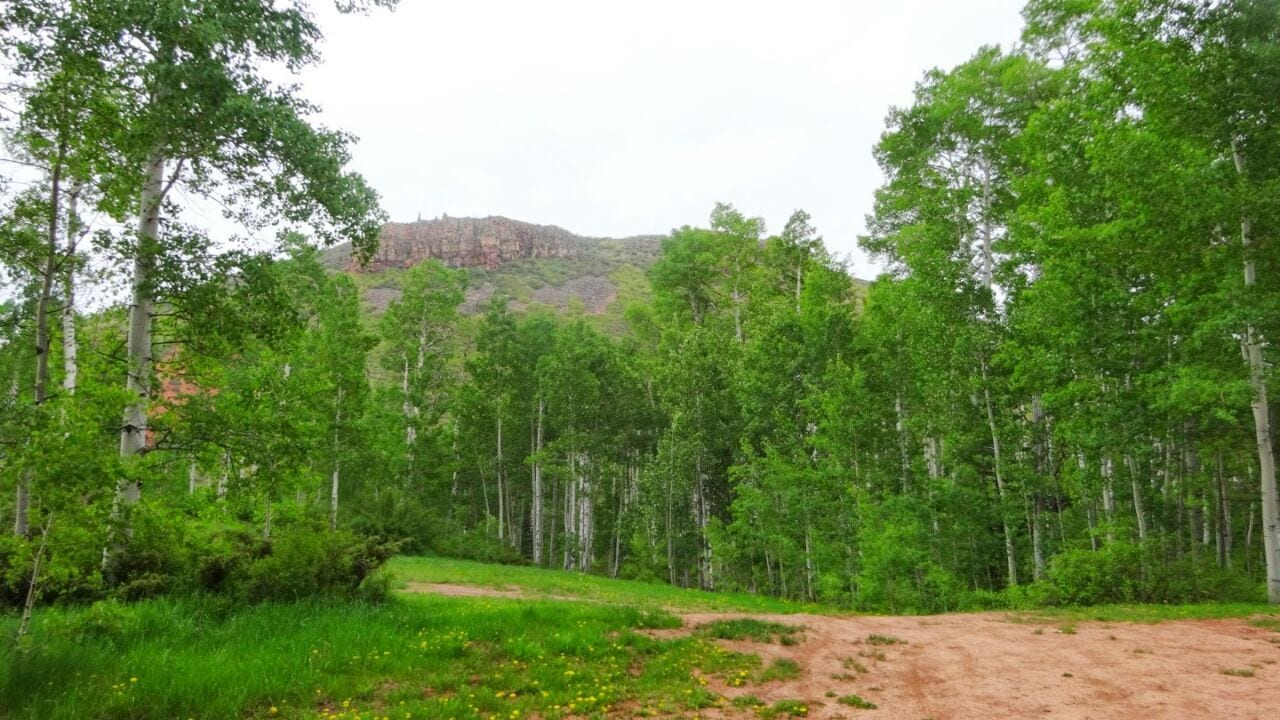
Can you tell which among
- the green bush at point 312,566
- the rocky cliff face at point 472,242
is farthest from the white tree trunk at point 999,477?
the rocky cliff face at point 472,242

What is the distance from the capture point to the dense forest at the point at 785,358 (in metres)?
8.32

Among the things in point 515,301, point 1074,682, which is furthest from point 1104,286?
point 515,301

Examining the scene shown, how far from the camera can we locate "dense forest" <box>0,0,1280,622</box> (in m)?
8.32

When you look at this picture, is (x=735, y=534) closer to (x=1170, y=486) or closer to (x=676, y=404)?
(x=676, y=404)

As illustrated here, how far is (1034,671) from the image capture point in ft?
26.8

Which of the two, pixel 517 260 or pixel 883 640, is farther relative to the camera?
pixel 517 260

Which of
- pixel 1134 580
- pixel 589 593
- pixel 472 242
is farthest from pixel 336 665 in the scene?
pixel 472 242

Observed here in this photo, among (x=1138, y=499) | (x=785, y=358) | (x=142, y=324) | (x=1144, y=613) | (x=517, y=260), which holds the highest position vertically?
(x=517, y=260)

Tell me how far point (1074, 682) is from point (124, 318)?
14867 millimetres

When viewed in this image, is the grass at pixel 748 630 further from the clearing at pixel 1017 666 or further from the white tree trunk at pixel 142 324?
the white tree trunk at pixel 142 324

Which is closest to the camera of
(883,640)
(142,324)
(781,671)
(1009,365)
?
(781,671)

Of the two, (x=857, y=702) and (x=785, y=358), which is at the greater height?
(x=785, y=358)

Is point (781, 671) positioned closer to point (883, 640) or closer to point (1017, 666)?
point (883, 640)

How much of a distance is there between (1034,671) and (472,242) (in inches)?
5326
